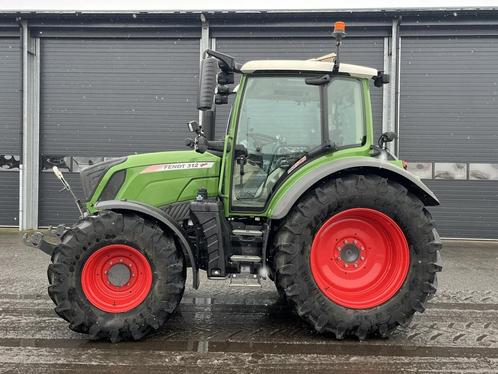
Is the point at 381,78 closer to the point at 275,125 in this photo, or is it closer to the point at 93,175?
the point at 275,125

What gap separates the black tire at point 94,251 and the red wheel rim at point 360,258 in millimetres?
1182

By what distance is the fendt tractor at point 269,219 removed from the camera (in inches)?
141

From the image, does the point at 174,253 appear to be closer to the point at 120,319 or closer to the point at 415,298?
the point at 120,319

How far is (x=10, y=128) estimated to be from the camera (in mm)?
10469

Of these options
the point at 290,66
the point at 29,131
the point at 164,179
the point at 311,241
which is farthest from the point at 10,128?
the point at 311,241

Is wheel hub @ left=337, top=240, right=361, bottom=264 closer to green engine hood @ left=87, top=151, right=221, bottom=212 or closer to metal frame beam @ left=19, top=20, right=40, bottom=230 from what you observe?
green engine hood @ left=87, top=151, right=221, bottom=212

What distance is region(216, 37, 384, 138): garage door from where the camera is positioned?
998 centimetres

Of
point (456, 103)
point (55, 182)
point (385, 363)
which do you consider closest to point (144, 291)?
point (385, 363)

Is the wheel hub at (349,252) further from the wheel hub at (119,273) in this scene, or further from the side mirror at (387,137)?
the wheel hub at (119,273)

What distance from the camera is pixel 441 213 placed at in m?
9.98

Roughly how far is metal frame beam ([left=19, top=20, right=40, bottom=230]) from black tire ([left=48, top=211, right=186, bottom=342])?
7.56 meters

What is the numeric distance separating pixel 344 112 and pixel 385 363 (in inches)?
81.4

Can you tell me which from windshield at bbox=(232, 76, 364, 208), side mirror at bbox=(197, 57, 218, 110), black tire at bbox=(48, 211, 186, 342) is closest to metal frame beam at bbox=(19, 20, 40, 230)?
black tire at bbox=(48, 211, 186, 342)

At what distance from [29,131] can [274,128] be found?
26.9 ft
